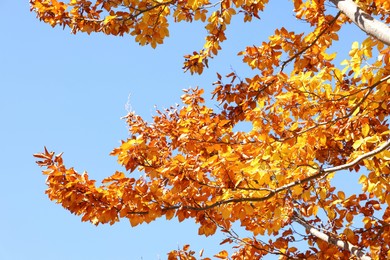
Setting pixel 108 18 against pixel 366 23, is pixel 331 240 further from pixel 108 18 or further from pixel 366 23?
pixel 108 18

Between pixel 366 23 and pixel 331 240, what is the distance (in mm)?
3033

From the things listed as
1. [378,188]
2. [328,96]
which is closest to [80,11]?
[328,96]

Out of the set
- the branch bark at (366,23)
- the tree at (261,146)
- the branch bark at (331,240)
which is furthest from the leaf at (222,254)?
the branch bark at (366,23)

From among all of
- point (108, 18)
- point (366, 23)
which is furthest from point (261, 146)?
point (108, 18)

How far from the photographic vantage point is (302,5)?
530 centimetres

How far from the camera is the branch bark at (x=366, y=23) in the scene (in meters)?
3.38

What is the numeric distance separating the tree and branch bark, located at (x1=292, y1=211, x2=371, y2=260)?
16 mm

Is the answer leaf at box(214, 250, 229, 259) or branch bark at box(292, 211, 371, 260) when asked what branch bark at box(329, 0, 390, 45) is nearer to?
branch bark at box(292, 211, 371, 260)

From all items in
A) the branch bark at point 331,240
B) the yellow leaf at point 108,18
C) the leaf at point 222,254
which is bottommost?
the leaf at point 222,254

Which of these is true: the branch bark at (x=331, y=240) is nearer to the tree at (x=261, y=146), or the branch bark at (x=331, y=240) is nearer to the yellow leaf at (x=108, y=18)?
the tree at (x=261, y=146)

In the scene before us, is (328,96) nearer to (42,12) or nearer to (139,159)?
(139,159)

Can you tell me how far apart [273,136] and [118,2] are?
2563mm

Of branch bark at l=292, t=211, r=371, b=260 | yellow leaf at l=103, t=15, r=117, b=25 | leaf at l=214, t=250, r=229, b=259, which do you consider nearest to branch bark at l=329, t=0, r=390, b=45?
yellow leaf at l=103, t=15, r=117, b=25

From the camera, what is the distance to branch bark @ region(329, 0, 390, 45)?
11.1 ft
